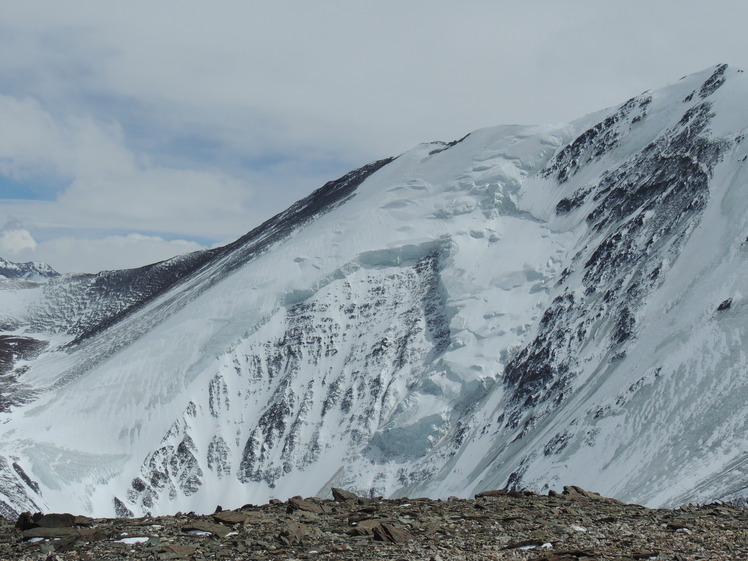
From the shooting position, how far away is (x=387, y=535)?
52.1 ft

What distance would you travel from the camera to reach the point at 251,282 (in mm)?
119625

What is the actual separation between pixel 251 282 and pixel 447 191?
33148 millimetres

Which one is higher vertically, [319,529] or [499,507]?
[319,529]

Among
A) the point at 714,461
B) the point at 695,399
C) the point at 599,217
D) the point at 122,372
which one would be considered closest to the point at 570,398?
the point at 695,399

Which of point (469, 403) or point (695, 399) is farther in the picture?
point (469, 403)

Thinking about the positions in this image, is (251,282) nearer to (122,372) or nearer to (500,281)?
(122,372)

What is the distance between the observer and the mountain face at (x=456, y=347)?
69.3 m

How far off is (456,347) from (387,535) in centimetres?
8636

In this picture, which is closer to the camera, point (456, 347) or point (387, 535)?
point (387, 535)

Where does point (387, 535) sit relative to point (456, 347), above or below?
above

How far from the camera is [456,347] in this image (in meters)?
102

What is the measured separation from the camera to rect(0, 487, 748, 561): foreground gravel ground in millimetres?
14352

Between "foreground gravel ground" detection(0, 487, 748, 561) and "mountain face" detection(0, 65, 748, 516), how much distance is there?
39.9 metres

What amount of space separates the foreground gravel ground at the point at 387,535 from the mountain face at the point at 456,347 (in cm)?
3987
